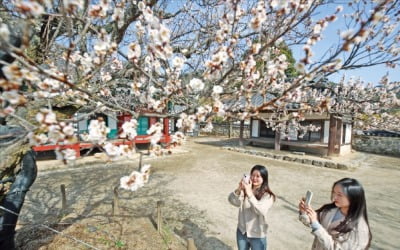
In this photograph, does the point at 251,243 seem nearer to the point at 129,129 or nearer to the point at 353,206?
the point at 353,206

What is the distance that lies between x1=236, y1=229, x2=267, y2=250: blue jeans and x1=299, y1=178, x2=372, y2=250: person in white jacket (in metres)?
0.63

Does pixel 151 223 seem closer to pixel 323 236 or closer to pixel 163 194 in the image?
pixel 163 194

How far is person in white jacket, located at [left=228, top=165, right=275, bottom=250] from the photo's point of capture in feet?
7.69

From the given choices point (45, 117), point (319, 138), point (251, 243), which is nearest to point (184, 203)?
point (251, 243)

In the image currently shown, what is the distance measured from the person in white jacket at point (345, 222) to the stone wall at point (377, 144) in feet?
48.4

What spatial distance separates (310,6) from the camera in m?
1.75

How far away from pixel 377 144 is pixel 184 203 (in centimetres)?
1402

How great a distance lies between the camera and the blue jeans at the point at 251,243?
7.97 feet

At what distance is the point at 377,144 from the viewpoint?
13.2m

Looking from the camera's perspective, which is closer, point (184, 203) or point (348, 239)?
point (348, 239)

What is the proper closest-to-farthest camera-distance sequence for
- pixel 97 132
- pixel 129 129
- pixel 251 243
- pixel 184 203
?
pixel 97 132 → pixel 129 129 → pixel 251 243 → pixel 184 203

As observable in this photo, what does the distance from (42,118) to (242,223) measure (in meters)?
2.29

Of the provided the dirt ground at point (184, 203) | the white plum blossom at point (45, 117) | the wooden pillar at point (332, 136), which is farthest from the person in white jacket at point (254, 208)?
the wooden pillar at point (332, 136)

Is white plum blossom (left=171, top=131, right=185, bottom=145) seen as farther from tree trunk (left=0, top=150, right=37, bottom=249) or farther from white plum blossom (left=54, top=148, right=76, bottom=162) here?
tree trunk (left=0, top=150, right=37, bottom=249)
